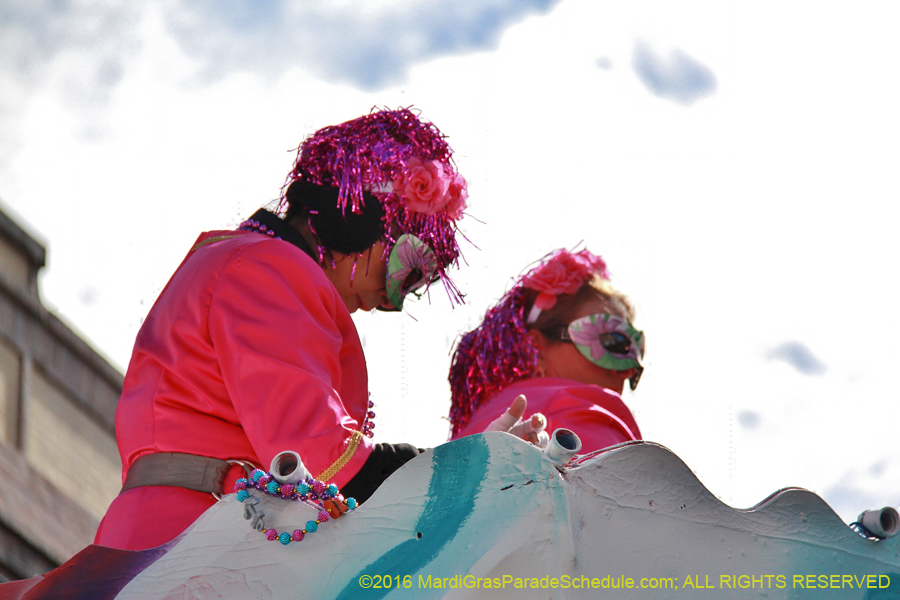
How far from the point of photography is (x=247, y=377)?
2.28m

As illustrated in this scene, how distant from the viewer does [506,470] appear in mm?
1957

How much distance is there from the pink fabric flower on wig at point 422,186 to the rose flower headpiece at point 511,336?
110 centimetres

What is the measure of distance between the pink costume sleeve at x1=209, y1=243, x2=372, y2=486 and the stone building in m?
5.49

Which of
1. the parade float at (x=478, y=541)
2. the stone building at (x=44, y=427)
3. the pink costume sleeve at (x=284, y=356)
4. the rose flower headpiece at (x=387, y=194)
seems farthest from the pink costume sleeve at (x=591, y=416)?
the stone building at (x=44, y=427)

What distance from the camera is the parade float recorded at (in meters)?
1.93

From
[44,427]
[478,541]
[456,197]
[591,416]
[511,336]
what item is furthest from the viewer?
[44,427]

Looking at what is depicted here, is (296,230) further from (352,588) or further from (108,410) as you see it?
(108,410)

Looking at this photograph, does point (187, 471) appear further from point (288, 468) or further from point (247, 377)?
point (288, 468)

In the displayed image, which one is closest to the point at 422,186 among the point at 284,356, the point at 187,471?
the point at 284,356

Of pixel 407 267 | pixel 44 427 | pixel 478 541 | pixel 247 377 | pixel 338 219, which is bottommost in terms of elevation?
pixel 44 427

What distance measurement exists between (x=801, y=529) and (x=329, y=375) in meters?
0.98

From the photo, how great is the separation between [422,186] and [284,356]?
0.82 m

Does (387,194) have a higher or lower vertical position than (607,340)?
higher

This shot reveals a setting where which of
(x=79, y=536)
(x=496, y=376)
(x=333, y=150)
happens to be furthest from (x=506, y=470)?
(x=79, y=536)
